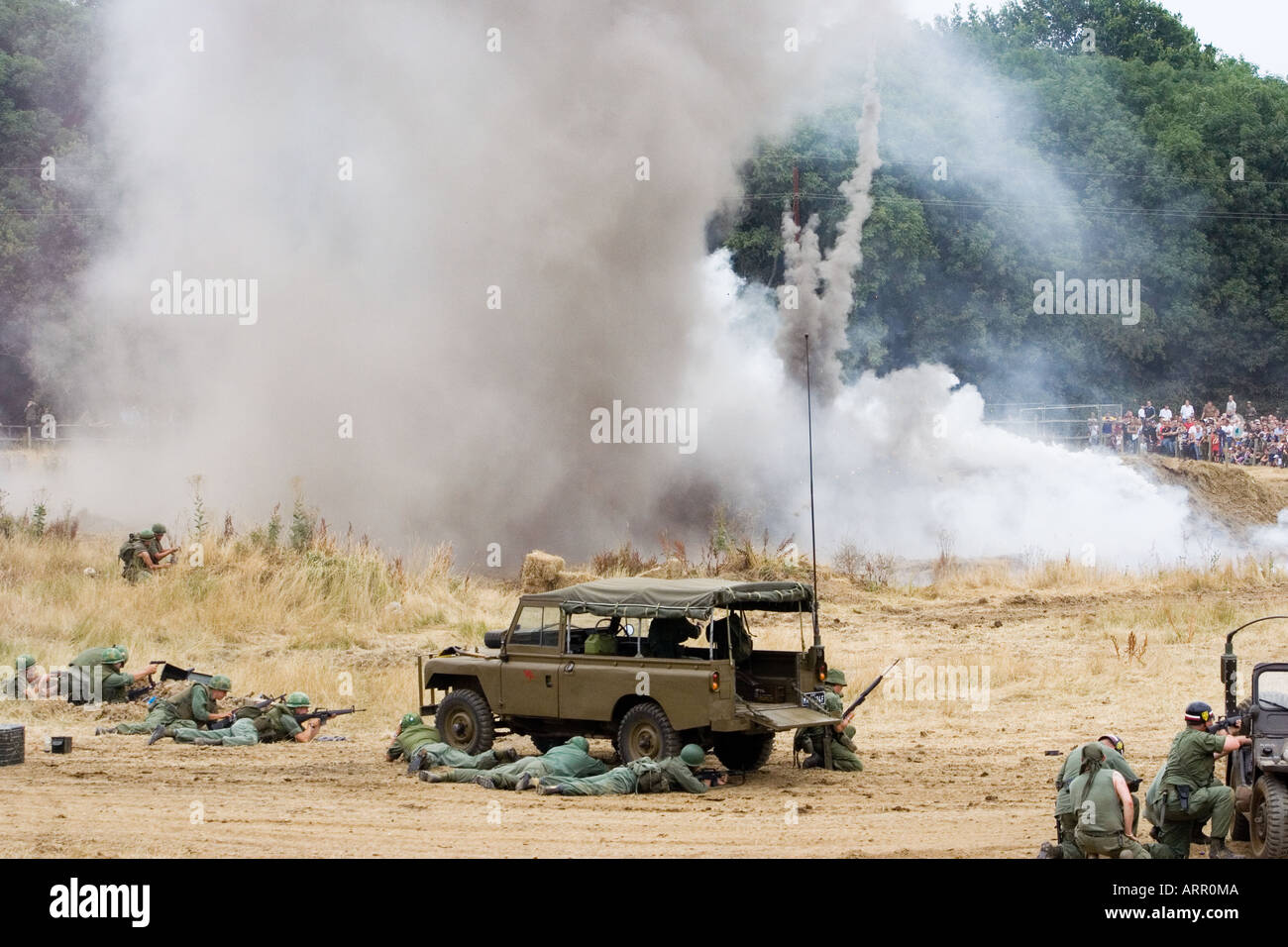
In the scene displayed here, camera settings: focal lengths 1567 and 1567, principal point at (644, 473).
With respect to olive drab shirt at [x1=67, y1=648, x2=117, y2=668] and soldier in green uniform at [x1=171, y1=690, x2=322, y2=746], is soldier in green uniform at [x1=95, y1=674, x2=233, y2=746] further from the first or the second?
olive drab shirt at [x1=67, y1=648, x2=117, y2=668]

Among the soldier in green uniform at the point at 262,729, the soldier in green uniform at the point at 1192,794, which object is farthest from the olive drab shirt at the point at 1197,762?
the soldier in green uniform at the point at 262,729

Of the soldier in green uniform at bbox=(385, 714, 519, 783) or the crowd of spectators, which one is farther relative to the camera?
the crowd of spectators

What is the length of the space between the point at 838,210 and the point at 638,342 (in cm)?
1729

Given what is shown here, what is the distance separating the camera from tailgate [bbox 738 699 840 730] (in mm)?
14016

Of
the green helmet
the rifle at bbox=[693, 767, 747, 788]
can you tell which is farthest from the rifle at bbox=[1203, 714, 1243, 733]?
the rifle at bbox=[693, 767, 747, 788]

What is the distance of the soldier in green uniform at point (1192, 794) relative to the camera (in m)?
10.7

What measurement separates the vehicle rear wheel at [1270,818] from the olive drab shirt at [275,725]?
10536mm

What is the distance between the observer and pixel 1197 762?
10.8 metres

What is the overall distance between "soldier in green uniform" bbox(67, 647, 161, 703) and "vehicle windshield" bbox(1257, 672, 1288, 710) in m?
13.4

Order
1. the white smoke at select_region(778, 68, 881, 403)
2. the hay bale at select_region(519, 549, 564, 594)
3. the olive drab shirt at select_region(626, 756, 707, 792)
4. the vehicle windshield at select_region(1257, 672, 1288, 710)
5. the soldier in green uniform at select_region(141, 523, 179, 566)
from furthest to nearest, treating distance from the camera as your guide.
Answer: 1. the white smoke at select_region(778, 68, 881, 403)
2. the hay bale at select_region(519, 549, 564, 594)
3. the soldier in green uniform at select_region(141, 523, 179, 566)
4. the olive drab shirt at select_region(626, 756, 707, 792)
5. the vehicle windshield at select_region(1257, 672, 1288, 710)

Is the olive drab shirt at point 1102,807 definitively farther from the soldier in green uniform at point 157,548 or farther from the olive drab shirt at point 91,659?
the soldier in green uniform at point 157,548

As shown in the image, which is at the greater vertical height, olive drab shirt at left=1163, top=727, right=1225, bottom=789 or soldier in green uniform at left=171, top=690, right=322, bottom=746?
olive drab shirt at left=1163, top=727, right=1225, bottom=789

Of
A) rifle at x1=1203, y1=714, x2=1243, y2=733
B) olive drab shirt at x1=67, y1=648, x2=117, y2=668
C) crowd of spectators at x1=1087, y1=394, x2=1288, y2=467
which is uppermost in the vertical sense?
crowd of spectators at x1=1087, y1=394, x2=1288, y2=467

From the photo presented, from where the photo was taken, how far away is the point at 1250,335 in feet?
182
